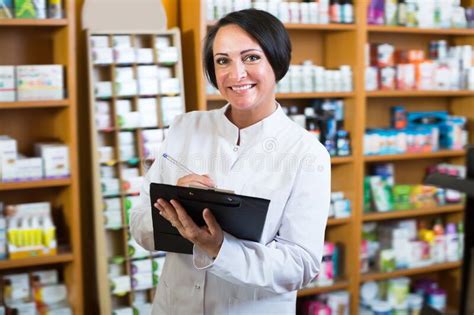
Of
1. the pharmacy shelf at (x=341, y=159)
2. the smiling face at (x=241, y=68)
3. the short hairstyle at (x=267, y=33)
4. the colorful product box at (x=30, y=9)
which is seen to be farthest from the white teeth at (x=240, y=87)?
the pharmacy shelf at (x=341, y=159)

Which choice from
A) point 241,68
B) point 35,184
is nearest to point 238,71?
point 241,68

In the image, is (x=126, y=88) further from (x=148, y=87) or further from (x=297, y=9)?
(x=297, y=9)

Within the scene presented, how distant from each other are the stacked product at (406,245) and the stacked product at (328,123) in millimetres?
691

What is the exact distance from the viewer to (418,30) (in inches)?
162

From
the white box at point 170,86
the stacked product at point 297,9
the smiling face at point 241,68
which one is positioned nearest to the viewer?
the smiling face at point 241,68

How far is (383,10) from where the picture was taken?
4.02 metres

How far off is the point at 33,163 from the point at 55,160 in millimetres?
112

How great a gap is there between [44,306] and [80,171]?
792 millimetres

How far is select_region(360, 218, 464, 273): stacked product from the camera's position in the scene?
4219mm

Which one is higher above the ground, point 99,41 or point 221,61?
point 99,41

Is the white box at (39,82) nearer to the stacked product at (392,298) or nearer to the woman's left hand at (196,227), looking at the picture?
the woman's left hand at (196,227)

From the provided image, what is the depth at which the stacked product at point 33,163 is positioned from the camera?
3.15m

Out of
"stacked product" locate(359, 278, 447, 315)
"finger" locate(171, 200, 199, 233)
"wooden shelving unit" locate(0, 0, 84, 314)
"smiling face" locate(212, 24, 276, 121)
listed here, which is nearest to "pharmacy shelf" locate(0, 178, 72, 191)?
"wooden shelving unit" locate(0, 0, 84, 314)

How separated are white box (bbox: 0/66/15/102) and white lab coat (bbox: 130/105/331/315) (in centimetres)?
160
